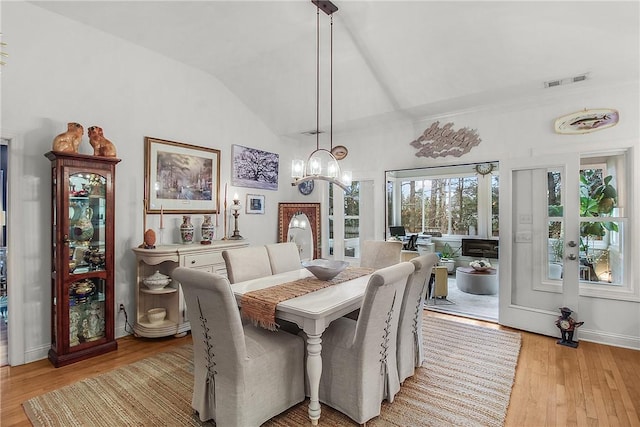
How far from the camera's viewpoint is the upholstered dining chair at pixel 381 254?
3471mm

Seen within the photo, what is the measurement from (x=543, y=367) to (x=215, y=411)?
2675 millimetres

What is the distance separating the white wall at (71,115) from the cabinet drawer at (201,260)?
21.6 inches

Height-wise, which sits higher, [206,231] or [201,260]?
[206,231]

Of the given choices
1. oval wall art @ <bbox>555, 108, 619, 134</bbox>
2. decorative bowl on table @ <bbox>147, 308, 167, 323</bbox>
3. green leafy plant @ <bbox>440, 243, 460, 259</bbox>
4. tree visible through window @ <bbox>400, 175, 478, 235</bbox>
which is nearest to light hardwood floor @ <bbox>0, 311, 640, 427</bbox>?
decorative bowl on table @ <bbox>147, 308, 167, 323</bbox>

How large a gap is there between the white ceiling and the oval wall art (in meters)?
0.32

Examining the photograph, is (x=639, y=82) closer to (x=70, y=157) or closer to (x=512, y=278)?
(x=512, y=278)

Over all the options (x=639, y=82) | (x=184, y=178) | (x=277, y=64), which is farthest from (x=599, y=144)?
(x=184, y=178)

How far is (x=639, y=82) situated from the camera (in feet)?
10.2

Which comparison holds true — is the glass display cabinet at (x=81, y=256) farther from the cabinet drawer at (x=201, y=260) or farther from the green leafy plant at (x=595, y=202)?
the green leafy plant at (x=595, y=202)

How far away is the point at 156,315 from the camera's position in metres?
3.43

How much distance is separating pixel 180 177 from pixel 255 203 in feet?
4.10

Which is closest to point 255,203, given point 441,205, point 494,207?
point 441,205

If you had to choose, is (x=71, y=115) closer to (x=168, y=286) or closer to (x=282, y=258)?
(x=168, y=286)

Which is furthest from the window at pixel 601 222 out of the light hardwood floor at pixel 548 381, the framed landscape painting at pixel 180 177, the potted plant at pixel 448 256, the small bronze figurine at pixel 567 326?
the framed landscape painting at pixel 180 177
